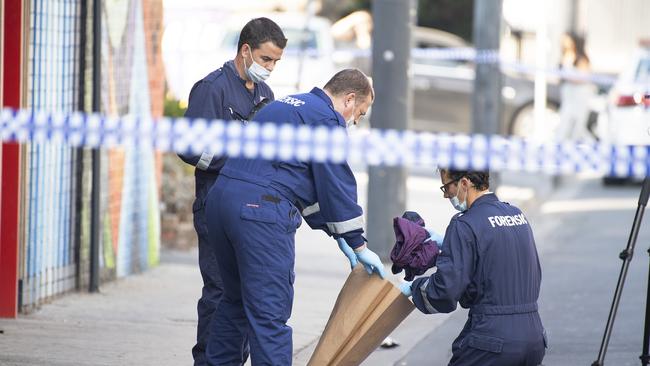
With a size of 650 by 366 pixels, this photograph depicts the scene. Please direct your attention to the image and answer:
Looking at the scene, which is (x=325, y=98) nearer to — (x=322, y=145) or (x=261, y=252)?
(x=322, y=145)

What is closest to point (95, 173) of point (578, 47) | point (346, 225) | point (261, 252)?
point (261, 252)

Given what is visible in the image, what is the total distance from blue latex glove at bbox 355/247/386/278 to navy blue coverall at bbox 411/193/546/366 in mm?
368

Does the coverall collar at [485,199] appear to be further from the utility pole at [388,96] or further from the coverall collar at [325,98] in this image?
the utility pole at [388,96]

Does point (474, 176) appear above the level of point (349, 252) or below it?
above

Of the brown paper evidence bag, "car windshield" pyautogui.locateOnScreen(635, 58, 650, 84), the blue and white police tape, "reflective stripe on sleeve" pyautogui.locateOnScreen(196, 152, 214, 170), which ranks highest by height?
"car windshield" pyautogui.locateOnScreen(635, 58, 650, 84)

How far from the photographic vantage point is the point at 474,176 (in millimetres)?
5762

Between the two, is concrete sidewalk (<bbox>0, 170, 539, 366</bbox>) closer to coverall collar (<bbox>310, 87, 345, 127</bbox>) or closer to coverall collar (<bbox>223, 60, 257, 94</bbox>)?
coverall collar (<bbox>223, 60, 257, 94</bbox>)

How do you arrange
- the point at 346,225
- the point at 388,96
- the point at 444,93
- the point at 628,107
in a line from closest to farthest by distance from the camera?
the point at 346,225 → the point at 388,96 → the point at 628,107 → the point at 444,93

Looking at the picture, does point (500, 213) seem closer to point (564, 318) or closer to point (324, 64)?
point (564, 318)

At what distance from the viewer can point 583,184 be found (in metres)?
19.3

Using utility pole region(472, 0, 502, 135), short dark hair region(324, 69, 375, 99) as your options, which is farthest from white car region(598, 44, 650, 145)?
short dark hair region(324, 69, 375, 99)

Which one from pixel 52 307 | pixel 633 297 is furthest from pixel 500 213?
pixel 633 297

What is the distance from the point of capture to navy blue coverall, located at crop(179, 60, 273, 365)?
6.85 metres

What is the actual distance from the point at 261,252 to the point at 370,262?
47 cm
